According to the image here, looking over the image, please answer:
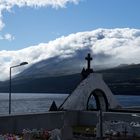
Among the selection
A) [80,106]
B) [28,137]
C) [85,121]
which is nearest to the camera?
[28,137]

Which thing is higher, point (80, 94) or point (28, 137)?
point (80, 94)

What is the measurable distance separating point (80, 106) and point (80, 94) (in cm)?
91

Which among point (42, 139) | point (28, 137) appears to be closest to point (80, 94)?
point (42, 139)

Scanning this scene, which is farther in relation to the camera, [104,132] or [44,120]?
[44,120]

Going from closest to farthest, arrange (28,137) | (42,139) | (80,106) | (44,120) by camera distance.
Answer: (28,137)
(42,139)
(44,120)
(80,106)

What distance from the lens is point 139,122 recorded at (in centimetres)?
2705

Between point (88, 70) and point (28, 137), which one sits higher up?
point (88, 70)

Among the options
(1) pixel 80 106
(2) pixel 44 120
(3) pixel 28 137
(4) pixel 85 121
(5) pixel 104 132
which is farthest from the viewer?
(1) pixel 80 106

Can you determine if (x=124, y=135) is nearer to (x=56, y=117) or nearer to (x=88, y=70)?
(x=56, y=117)

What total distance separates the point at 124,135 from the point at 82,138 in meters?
2.93

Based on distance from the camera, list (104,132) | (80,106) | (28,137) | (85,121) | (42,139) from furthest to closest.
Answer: (80,106) < (85,121) < (104,132) < (42,139) < (28,137)

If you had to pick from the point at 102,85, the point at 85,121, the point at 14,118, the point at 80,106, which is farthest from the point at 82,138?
the point at 102,85

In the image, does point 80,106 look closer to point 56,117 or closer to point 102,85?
point 102,85

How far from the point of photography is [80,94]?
35.2m
